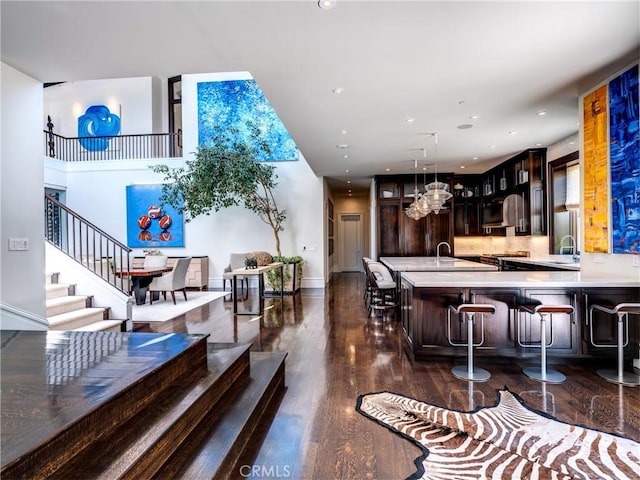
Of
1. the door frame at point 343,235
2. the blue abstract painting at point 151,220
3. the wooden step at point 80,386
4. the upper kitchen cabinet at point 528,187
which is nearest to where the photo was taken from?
the wooden step at point 80,386

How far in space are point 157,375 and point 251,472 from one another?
784 millimetres

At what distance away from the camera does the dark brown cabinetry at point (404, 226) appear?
9.34 m

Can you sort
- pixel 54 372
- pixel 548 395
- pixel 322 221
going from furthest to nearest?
1. pixel 322 221
2. pixel 548 395
3. pixel 54 372

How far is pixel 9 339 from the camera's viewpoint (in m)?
2.88

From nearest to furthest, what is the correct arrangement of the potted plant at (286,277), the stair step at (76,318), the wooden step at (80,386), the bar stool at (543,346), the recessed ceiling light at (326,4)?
the wooden step at (80,386), the recessed ceiling light at (326,4), the bar stool at (543,346), the stair step at (76,318), the potted plant at (286,277)

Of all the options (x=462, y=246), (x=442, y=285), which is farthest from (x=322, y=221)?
(x=442, y=285)

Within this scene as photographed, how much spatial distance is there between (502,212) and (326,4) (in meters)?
7.34

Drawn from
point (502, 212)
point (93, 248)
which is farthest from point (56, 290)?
point (502, 212)

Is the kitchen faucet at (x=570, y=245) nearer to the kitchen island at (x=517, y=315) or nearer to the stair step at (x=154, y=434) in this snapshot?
the kitchen island at (x=517, y=315)

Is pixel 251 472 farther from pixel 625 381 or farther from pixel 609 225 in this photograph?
pixel 609 225

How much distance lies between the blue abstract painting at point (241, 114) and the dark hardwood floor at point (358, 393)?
566 centimetres

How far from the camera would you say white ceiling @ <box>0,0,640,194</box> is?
8.16ft

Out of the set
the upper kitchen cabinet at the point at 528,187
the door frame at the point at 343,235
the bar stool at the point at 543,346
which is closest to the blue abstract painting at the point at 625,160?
the bar stool at the point at 543,346

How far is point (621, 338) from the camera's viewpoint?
3158 mm
